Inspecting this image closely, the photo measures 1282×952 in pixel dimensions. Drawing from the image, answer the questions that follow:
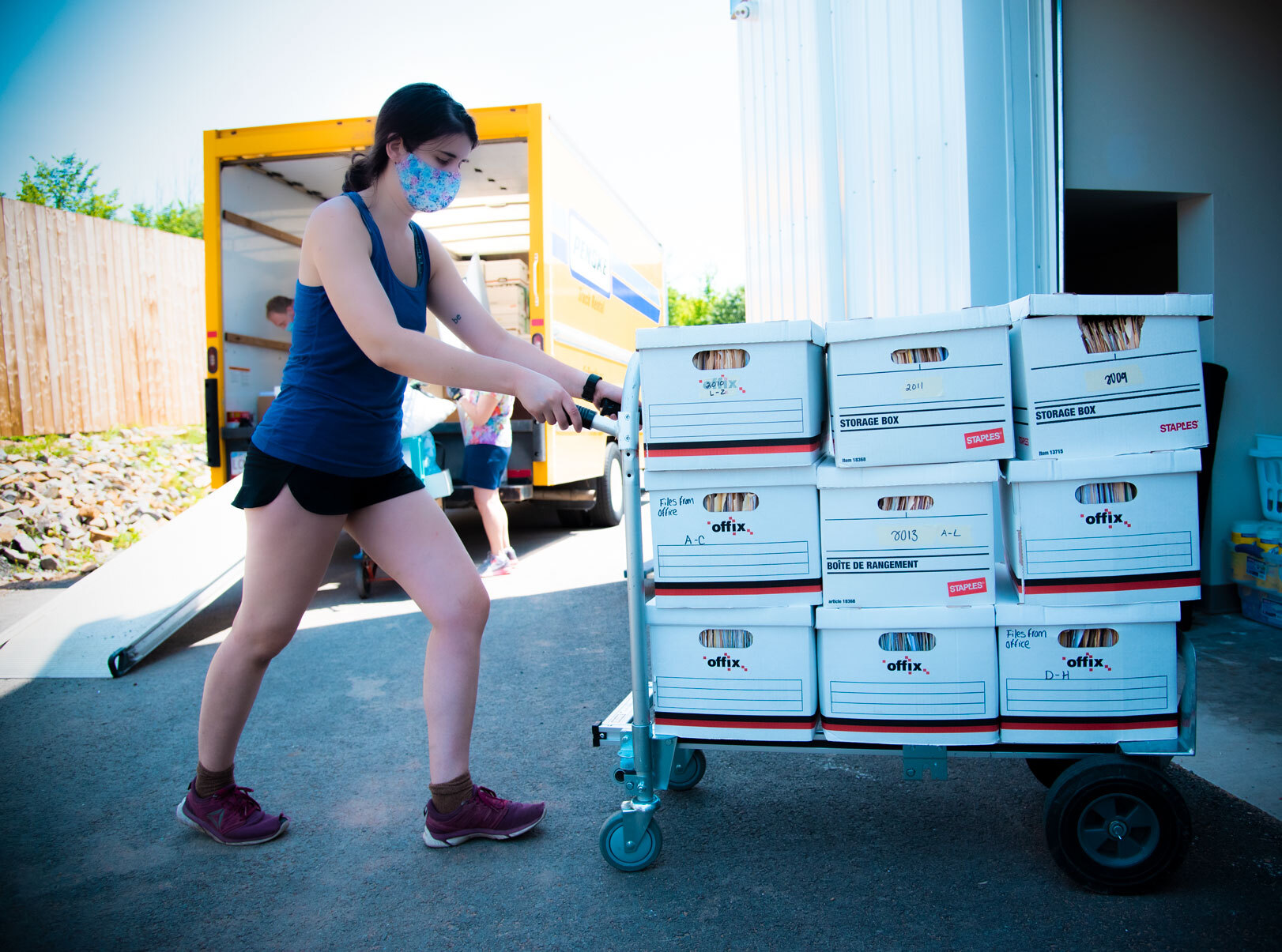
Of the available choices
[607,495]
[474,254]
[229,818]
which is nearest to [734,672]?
[229,818]

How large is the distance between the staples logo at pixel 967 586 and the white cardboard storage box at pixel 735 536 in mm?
325

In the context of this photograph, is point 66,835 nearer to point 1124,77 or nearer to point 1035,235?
point 1035,235

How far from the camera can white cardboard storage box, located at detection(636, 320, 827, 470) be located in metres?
2.11

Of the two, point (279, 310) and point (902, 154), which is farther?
point (279, 310)

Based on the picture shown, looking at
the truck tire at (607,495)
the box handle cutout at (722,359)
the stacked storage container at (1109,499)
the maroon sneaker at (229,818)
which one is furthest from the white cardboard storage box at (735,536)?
the truck tire at (607,495)

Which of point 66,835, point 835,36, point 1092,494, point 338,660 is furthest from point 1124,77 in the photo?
point 66,835

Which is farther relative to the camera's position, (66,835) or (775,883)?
(66,835)

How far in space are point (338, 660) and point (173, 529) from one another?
1.94m

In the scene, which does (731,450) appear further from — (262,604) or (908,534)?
(262,604)

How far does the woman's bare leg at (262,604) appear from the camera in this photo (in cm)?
225

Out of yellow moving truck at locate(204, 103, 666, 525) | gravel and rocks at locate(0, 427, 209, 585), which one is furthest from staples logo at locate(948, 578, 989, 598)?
gravel and rocks at locate(0, 427, 209, 585)

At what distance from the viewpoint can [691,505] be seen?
2.17 m

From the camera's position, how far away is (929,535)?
81.8 inches

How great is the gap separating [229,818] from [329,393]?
51.2 inches
